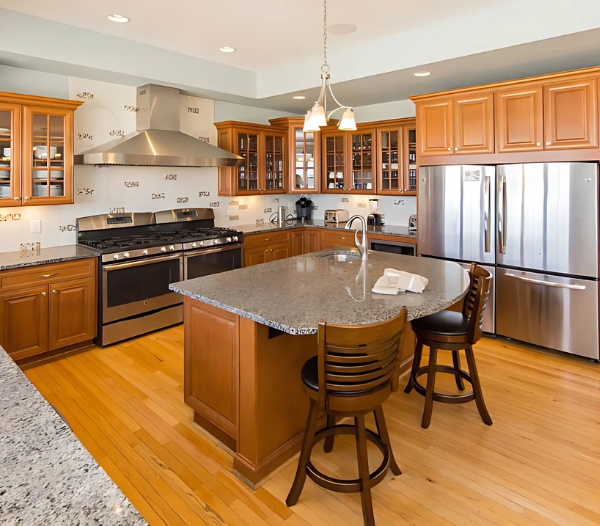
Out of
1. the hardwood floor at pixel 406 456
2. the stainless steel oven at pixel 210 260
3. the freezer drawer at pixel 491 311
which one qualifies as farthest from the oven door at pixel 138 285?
the freezer drawer at pixel 491 311

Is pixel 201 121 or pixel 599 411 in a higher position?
pixel 201 121

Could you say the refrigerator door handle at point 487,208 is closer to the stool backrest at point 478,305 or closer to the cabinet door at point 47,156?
the stool backrest at point 478,305

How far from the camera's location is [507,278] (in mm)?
4035

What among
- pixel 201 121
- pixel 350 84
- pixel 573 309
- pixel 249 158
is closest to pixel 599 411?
pixel 573 309

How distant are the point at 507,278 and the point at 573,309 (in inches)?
22.9

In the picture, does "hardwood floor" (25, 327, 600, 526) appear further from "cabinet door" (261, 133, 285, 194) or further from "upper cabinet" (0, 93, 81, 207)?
"cabinet door" (261, 133, 285, 194)

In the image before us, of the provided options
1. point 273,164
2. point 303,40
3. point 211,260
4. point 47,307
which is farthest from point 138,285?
point 303,40

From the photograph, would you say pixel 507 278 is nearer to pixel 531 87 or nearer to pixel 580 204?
pixel 580 204

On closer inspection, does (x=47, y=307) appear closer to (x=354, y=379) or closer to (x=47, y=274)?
(x=47, y=274)

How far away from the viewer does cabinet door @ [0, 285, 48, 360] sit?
3.47 meters

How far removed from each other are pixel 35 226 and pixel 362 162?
13.0 ft

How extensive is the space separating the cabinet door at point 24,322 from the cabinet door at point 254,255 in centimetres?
231

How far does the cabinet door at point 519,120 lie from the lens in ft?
12.3

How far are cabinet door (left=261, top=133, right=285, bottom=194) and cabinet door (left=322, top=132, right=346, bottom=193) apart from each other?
631 mm
